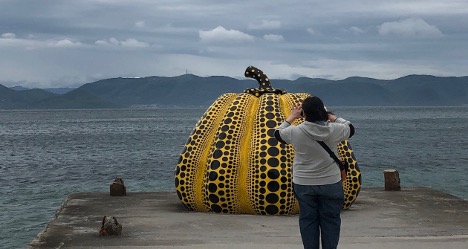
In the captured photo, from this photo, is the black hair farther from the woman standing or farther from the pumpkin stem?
the pumpkin stem

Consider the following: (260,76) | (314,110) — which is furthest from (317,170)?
(260,76)

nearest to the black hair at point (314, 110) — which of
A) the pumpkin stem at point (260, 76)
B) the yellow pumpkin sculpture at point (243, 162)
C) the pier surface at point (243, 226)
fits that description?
the pier surface at point (243, 226)

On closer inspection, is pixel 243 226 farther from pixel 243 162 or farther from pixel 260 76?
pixel 260 76

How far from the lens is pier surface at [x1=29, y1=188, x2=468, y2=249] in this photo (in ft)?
31.3

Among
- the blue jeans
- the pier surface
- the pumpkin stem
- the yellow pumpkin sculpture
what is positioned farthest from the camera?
the pumpkin stem

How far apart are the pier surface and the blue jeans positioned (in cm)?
186

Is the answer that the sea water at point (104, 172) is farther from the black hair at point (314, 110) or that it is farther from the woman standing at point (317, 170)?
the black hair at point (314, 110)

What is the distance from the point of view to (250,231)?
10.3 meters

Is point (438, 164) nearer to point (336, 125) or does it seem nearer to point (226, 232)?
point (226, 232)

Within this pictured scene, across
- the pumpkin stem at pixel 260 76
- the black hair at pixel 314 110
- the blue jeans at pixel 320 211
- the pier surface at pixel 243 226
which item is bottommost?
the pier surface at pixel 243 226

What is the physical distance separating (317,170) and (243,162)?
4.33 meters

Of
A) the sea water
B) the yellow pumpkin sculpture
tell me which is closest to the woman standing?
the yellow pumpkin sculpture

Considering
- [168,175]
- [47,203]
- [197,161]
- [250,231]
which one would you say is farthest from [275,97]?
[168,175]

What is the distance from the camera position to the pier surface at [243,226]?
31.3 ft
